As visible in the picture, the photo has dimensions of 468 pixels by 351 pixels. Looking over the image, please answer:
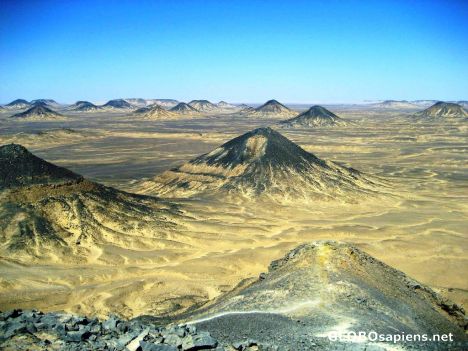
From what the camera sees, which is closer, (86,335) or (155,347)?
(155,347)

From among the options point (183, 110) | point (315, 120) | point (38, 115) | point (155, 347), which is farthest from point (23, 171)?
point (183, 110)

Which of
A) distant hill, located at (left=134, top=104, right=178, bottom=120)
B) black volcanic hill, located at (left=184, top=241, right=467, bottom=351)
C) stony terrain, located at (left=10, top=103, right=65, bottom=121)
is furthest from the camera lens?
distant hill, located at (left=134, top=104, right=178, bottom=120)

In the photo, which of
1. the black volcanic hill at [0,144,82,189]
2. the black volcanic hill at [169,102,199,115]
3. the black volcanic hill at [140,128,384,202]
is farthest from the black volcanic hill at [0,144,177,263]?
the black volcanic hill at [169,102,199,115]

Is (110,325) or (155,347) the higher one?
(155,347)

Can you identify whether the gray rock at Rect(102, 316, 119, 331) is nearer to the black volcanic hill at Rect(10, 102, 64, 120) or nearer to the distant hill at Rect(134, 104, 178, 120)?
the distant hill at Rect(134, 104, 178, 120)

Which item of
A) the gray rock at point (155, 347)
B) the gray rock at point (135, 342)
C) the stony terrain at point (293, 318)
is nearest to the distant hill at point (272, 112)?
the stony terrain at point (293, 318)

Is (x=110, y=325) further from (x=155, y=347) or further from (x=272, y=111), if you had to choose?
(x=272, y=111)
